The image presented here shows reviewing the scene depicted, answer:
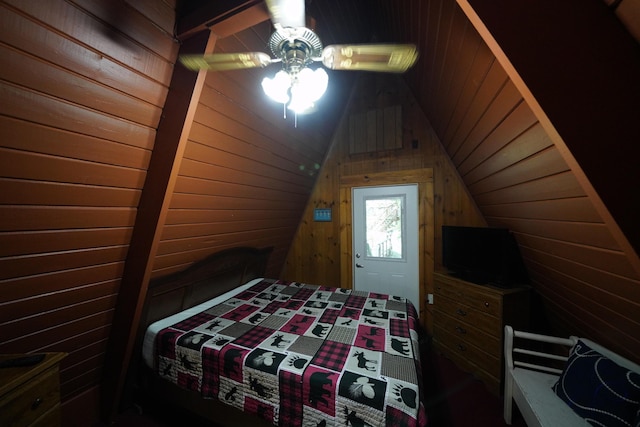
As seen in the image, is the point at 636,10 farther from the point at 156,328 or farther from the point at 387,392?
the point at 156,328

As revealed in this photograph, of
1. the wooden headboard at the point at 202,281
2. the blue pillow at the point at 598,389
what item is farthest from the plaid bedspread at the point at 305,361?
the blue pillow at the point at 598,389

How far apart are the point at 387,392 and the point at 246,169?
6.42ft

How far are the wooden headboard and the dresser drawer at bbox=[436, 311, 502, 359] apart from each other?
242 cm

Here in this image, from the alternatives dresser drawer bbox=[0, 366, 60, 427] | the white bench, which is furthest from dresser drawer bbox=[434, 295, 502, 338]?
dresser drawer bbox=[0, 366, 60, 427]

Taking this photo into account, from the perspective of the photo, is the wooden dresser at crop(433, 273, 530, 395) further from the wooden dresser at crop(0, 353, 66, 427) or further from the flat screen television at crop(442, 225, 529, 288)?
the wooden dresser at crop(0, 353, 66, 427)

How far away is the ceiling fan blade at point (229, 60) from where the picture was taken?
3.34 feet

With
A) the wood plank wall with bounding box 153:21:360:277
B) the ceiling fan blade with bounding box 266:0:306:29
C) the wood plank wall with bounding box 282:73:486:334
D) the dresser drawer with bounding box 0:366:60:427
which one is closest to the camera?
the ceiling fan blade with bounding box 266:0:306:29

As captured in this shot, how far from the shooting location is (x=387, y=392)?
3.87ft

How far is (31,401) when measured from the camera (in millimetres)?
1083

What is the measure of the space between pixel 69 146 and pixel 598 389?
302cm

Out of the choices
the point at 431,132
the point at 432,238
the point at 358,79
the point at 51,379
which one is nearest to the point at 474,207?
the point at 432,238

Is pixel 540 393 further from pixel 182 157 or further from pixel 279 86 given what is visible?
pixel 182 157

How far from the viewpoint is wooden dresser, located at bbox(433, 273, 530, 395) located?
1.95m

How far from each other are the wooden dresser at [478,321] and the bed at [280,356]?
1.79 feet
